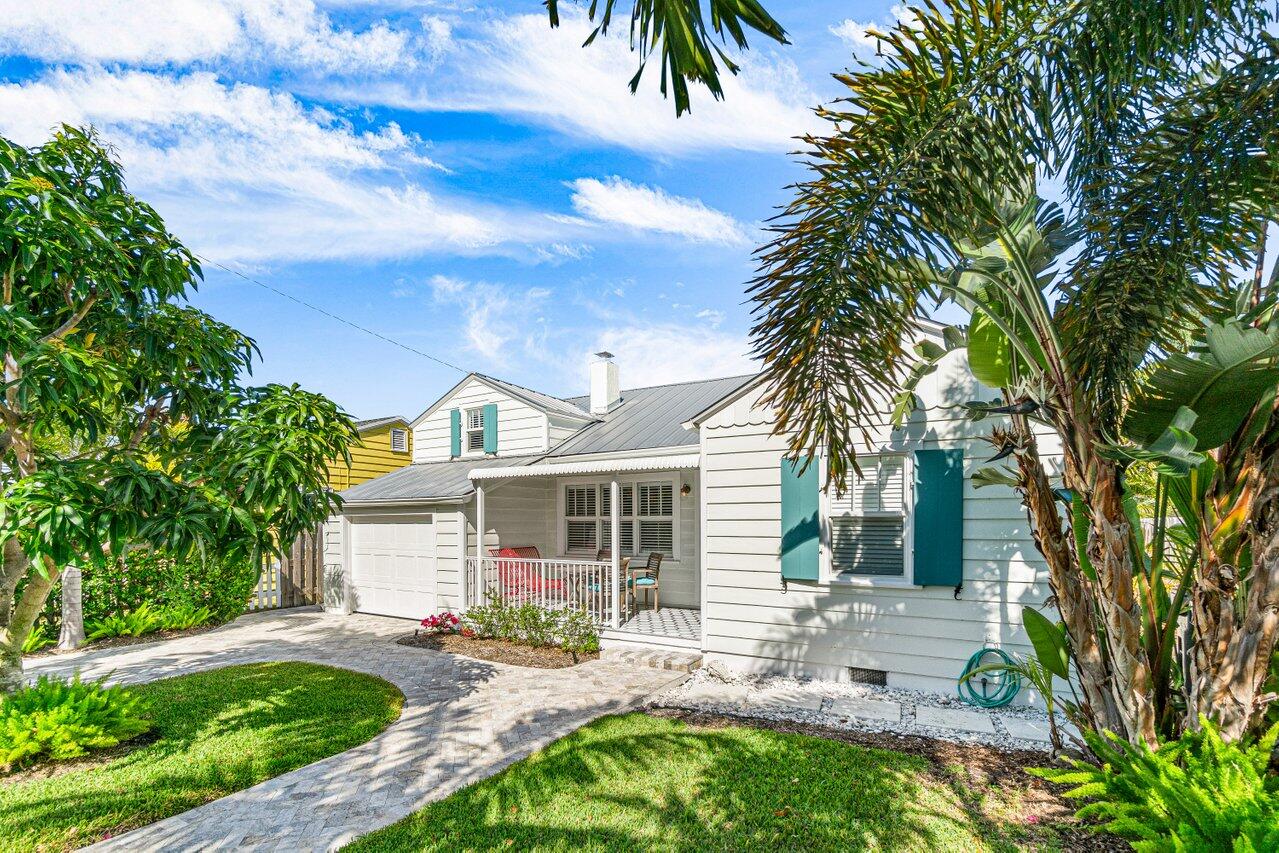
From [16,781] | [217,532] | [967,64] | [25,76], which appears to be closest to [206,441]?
[217,532]

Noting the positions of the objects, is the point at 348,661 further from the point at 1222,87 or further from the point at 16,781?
the point at 1222,87

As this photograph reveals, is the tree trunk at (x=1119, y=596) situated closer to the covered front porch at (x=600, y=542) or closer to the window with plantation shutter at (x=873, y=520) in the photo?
the window with plantation shutter at (x=873, y=520)

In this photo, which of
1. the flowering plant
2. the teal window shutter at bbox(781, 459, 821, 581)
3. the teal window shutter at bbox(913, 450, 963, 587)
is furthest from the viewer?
the flowering plant

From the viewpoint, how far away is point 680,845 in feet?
11.6

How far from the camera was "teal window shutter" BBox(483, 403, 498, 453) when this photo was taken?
12.5 m

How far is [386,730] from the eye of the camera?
219 inches

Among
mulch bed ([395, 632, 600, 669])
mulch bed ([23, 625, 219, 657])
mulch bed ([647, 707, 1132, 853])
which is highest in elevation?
mulch bed ([647, 707, 1132, 853])

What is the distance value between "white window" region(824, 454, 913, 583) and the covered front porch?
2.27 meters

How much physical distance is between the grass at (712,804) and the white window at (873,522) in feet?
7.54

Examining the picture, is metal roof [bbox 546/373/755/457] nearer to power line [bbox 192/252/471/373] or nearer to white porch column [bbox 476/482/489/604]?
white porch column [bbox 476/482/489/604]

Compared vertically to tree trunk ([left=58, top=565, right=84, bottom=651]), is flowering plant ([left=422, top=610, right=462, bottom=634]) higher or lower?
lower

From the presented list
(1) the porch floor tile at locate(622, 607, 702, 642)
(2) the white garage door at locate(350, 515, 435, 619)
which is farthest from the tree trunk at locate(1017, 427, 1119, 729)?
(2) the white garage door at locate(350, 515, 435, 619)

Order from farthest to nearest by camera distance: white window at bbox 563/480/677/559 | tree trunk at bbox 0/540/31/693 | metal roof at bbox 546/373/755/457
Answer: white window at bbox 563/480/677/559 < metal roof at bbox 546/373/755/457 < tree trunk at bbox 0/540/31/693

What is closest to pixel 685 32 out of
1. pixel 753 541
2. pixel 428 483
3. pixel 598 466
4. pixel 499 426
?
pixel 753 541
